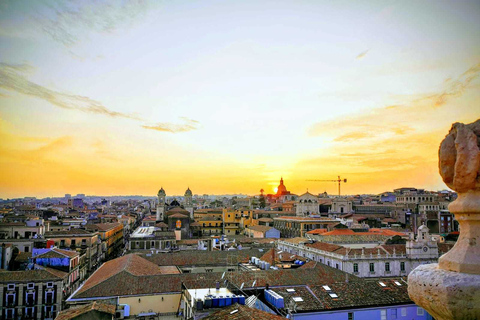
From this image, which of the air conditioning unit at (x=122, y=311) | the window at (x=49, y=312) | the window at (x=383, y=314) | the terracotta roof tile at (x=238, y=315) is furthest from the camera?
the window at (x=49, y=312)

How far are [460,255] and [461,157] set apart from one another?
32.7 inches

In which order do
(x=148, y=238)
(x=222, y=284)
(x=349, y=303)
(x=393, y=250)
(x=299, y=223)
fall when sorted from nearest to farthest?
(x=349, y=303)
(x=222, y=284)
(x=393, y=250)
(x=148, y=238)
(x=299, y=223)

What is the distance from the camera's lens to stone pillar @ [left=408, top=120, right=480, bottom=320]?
9.71ft

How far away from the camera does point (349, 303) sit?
22453mm

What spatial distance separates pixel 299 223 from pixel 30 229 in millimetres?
44442

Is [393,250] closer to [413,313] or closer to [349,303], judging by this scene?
[413,313]

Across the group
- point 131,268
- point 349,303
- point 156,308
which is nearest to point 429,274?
point 349,303

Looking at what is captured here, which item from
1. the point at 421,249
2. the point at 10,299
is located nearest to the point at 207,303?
the point at 10,299

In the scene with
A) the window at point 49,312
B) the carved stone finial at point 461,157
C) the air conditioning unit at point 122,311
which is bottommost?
the window at point 49,312

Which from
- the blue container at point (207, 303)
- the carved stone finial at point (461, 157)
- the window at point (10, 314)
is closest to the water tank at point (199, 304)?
the blue container at point (207, 303)

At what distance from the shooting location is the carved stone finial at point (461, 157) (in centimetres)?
324

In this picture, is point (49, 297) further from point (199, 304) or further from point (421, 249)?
point (421, 249)

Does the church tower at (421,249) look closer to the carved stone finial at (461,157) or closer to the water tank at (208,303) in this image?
the water tank at (208,303)

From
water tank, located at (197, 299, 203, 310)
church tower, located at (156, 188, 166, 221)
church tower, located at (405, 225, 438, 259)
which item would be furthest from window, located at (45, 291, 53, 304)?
church tower, located at (156, 188, 166, 221)
